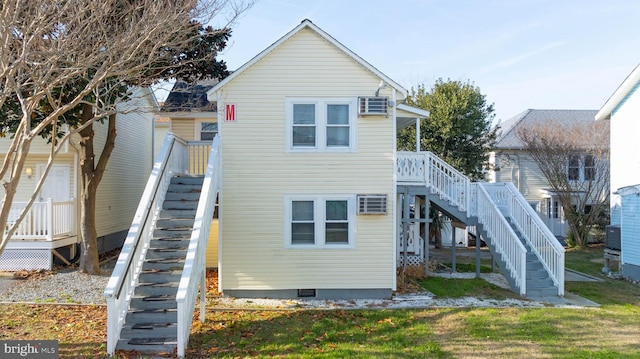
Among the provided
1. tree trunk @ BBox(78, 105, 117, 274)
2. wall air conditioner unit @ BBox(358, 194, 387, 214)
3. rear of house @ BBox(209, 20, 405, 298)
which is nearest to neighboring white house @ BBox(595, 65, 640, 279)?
rear of house @ BBox(209, 20, 405, 298)

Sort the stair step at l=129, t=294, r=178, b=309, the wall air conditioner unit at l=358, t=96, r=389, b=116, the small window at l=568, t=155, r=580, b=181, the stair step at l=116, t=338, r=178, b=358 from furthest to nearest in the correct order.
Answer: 1. the small window at l=568, t=155, r=580, b=181
2. the wall air conditioner unit at l=358, t=96, r=389, b=116
3. the stair step at l=129, t=294, r=178, b=309
4. the stair step at l=116, t=338, r=178, b=358

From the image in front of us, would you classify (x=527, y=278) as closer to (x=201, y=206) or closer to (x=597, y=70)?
(x=201, y=206)

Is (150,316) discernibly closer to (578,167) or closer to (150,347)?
(150,347)

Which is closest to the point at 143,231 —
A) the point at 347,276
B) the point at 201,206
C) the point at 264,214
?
the point at 201,206

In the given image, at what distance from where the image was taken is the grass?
678cm

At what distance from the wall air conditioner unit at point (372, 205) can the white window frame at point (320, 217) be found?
19 centimetres

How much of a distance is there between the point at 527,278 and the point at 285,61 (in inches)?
333

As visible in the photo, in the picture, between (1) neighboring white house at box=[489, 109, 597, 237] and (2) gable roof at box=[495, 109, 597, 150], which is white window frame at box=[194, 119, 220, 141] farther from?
(2) gable roof at box=[495, 109, 597, 150]

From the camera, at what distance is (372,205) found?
10430mm

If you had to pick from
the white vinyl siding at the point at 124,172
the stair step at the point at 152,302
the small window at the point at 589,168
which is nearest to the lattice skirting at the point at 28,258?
the white vinyl siding at the point at 124,172

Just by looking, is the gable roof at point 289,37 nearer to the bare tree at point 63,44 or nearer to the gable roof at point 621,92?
the bare tree at point 63,44

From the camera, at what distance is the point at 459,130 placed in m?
19.8

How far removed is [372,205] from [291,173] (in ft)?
7.32

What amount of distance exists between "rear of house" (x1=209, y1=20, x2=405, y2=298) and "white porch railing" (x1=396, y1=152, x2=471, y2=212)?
1347mm
